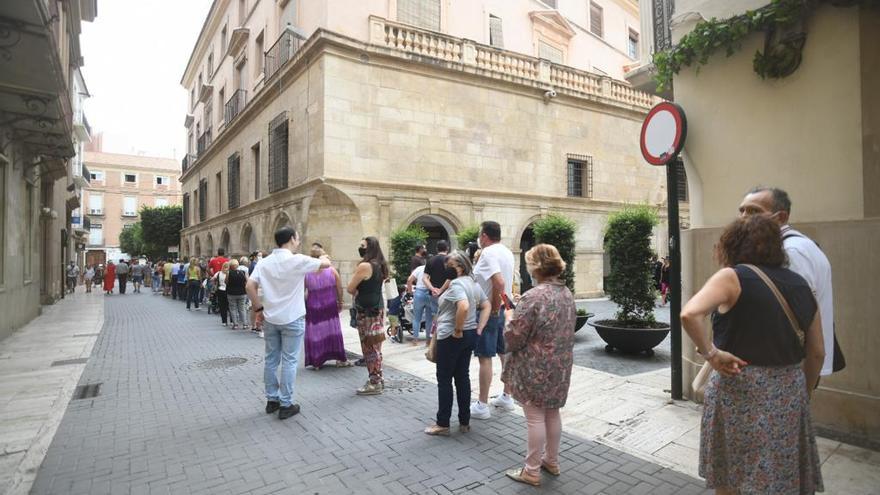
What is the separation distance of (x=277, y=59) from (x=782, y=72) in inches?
621

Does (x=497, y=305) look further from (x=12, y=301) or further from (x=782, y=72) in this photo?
(x=12, y=301)

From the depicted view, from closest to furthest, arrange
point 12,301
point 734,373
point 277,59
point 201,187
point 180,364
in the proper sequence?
point 734,373
point 180,364
point 12,301
point 277,59
point 201,187

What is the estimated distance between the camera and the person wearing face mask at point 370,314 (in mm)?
Answer: 5439

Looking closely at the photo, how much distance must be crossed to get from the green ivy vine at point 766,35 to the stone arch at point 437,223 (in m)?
9.84

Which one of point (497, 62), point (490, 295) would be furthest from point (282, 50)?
point (490, 295)

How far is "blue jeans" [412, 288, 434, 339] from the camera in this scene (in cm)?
827

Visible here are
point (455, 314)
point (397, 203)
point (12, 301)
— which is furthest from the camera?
point (397, 203)

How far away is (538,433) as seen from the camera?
3.21 metres

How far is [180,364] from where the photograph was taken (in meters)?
7.10

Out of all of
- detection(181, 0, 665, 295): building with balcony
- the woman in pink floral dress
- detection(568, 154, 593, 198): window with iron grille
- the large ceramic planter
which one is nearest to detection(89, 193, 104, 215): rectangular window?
detection(181, 0, 665, 295): building with balcony

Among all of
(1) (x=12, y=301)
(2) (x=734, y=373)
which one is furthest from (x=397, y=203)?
(2) (x=734, y=373)

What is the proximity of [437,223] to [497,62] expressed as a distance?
5913mm

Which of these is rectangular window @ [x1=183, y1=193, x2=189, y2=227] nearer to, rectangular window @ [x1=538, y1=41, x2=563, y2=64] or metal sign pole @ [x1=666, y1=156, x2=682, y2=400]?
rectangular window @ [x1=538, y1=41, x2=563, y2=64]

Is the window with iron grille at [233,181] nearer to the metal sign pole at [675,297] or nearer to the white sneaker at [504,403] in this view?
the white sneaker at [504,403]
